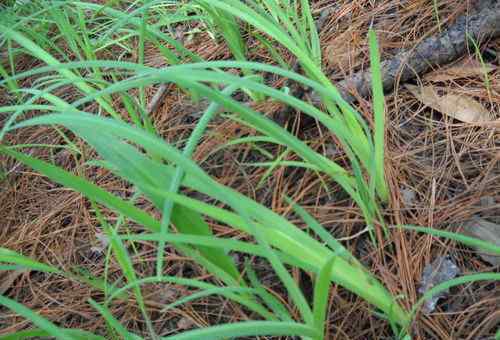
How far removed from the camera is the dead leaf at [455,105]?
103 cm

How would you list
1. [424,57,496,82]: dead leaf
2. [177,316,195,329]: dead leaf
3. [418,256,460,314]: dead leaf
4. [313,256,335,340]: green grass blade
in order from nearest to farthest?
1. [313,256,335,340]: green grass blade
2. [418,256,460,314]: dead leaf
3. [177,316,195,329]: dead leaf
4. [424,57,496,82]: dead leaf

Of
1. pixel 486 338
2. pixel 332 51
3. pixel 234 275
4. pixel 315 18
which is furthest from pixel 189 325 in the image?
pixel 315 18

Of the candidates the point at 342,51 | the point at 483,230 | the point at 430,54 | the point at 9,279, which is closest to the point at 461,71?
the point at 430,54

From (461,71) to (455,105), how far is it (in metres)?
0.09

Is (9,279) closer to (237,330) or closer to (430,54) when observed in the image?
(237,330)

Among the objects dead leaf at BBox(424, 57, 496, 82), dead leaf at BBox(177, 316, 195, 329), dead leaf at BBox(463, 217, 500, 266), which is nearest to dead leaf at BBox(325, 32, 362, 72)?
dead leaf at BBox(424, 57, 496, 82)

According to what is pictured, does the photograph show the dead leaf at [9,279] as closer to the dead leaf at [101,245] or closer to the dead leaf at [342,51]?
the dead leaf at [101,245]

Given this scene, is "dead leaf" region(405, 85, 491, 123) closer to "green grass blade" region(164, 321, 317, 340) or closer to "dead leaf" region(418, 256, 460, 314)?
"dead leaf" region(418, 256, 460, 314)

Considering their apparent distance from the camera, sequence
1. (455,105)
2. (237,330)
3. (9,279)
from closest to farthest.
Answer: (237,330) → (455,105) → (9,279)

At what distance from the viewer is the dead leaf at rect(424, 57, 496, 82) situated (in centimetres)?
109

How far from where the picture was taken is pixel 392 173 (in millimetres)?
967

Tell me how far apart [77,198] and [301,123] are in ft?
1.70

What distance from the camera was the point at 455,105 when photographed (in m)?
1.05

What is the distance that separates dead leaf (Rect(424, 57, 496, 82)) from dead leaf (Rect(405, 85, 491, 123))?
4cm
